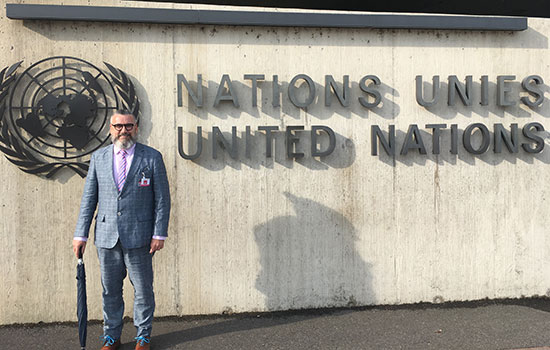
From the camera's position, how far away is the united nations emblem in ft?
13.7

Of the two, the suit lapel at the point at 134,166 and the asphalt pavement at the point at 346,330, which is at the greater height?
the suit lapel at the point at 134,166

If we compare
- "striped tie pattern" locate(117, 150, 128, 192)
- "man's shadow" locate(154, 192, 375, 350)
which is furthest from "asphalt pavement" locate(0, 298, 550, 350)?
"striped tie pattern" locate(117, 150, 128, 192)

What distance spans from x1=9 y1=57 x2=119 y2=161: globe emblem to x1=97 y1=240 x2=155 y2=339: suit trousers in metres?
1.21

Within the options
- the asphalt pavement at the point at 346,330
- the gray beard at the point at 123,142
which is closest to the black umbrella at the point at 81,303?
the asphalt pavement at the point at 346,330

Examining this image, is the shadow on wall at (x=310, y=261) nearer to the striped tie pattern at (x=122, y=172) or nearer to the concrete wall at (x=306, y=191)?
the concrete wall at (x=306, y=191)

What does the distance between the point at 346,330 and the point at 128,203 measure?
2090mm

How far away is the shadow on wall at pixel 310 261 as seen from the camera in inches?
179

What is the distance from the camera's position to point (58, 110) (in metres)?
4.20

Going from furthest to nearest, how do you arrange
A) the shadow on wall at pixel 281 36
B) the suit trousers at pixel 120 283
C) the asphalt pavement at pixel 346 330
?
the shadow on wall at pixel 281 36 → the asphalt pavement at pixel 346 330 → the suit trousers at pixel 120 283

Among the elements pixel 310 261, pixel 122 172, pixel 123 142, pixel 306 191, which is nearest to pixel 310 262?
pixel 310 261

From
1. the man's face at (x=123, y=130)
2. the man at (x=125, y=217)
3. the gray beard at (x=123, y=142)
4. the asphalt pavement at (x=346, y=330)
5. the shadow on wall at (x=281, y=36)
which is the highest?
the shadow on wall at (x=281, y=36)

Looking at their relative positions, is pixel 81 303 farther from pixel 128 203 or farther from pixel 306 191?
pixel 306 191

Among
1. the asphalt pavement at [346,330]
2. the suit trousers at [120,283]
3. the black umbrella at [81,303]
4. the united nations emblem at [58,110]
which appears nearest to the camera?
the black umbrella at [81,303]

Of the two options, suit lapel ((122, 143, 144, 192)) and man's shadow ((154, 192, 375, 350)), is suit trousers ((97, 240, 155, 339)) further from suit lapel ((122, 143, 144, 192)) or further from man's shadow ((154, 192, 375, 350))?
man's shadow ((154, 192, 375, 350))
